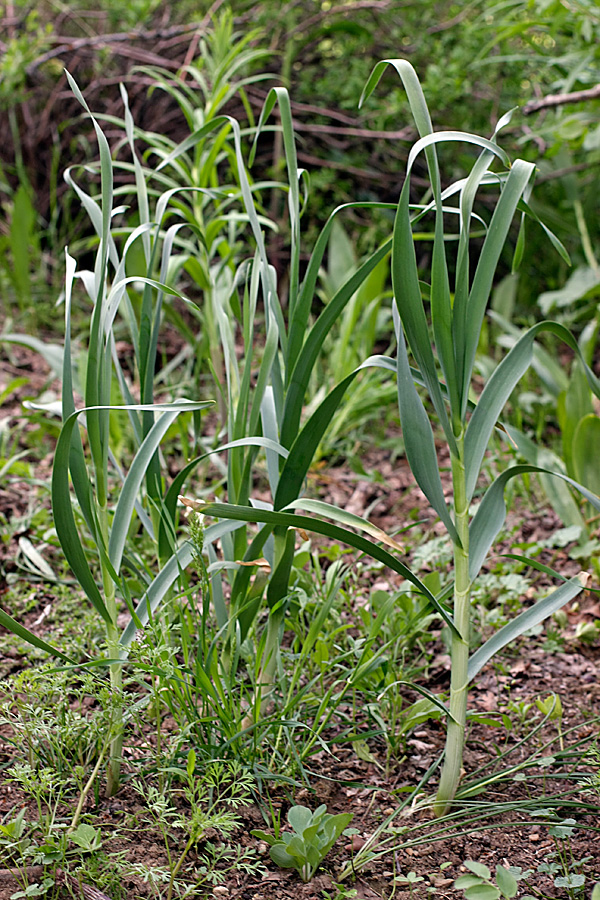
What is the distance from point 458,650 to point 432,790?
27 cm

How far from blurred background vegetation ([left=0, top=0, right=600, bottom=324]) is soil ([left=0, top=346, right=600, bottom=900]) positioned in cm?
173

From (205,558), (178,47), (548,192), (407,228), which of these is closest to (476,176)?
(407,228)

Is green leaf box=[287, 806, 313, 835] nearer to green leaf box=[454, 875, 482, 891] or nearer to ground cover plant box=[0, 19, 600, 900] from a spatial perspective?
ground cover plant box=[0, 19, 600, 900]

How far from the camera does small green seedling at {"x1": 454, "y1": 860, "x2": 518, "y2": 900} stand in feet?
2.93

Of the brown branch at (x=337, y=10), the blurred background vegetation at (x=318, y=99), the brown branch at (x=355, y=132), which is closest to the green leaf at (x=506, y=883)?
the blurred background vegetation at (x=318, y=99)

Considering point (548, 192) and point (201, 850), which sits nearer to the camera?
point (201, 850)

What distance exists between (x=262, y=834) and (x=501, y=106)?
120 inches

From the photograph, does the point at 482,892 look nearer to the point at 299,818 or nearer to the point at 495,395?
the point at 299,818

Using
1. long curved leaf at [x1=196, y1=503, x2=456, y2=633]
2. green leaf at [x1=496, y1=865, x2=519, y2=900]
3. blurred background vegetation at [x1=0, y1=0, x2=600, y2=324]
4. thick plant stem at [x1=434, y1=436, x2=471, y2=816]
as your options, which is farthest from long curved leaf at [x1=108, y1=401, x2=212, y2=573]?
blurred background vegetation at [x1=0, y1=0, x2=600, y2=324]

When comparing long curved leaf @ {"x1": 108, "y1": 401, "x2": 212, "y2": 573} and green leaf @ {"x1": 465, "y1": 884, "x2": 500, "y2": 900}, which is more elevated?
long curved leaf @ {"x1": 108, "y1": 401, "x2": 212, "y2": 573}

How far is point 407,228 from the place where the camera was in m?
0.96

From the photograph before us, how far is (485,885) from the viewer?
2.98 ft

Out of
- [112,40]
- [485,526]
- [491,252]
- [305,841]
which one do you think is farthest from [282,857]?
[112,40]

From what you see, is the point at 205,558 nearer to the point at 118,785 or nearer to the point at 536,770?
the point at 118,785
